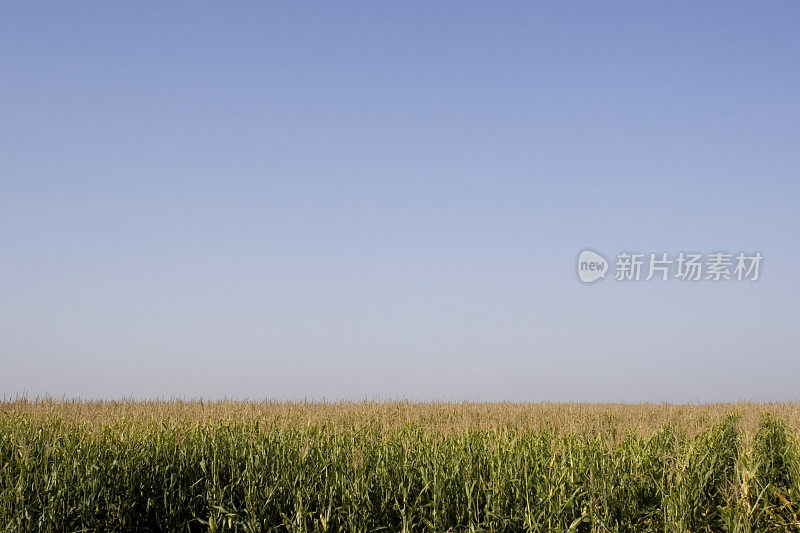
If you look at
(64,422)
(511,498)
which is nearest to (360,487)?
(511,498)

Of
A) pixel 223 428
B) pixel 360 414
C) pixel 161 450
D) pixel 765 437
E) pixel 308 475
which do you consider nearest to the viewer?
pixel 308 475

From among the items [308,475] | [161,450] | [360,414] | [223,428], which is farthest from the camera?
[360,414]

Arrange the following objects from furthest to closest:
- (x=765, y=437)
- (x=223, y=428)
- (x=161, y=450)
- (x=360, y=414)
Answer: (x=360, y=414) < (x=765, y=437) < (x=223, y=428) < (x=161, y=450)

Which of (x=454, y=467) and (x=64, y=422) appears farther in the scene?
(x=64, y=422)

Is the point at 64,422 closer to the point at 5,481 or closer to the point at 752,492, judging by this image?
the point at 5,481

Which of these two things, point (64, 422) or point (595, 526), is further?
point (64, 422)

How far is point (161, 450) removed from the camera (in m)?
8.02

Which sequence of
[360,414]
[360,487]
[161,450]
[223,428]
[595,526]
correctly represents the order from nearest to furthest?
[595,526] < [360,487] < [161,450] < [223,428] < [360,414]

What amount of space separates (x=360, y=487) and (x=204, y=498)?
→ 170cm

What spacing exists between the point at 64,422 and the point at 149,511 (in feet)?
20.4

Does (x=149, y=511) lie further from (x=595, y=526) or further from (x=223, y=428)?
(x=595, y=526)

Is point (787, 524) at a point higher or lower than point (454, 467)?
lower

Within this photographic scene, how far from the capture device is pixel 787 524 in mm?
6777

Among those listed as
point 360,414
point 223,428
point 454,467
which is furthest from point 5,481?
point 360,414
